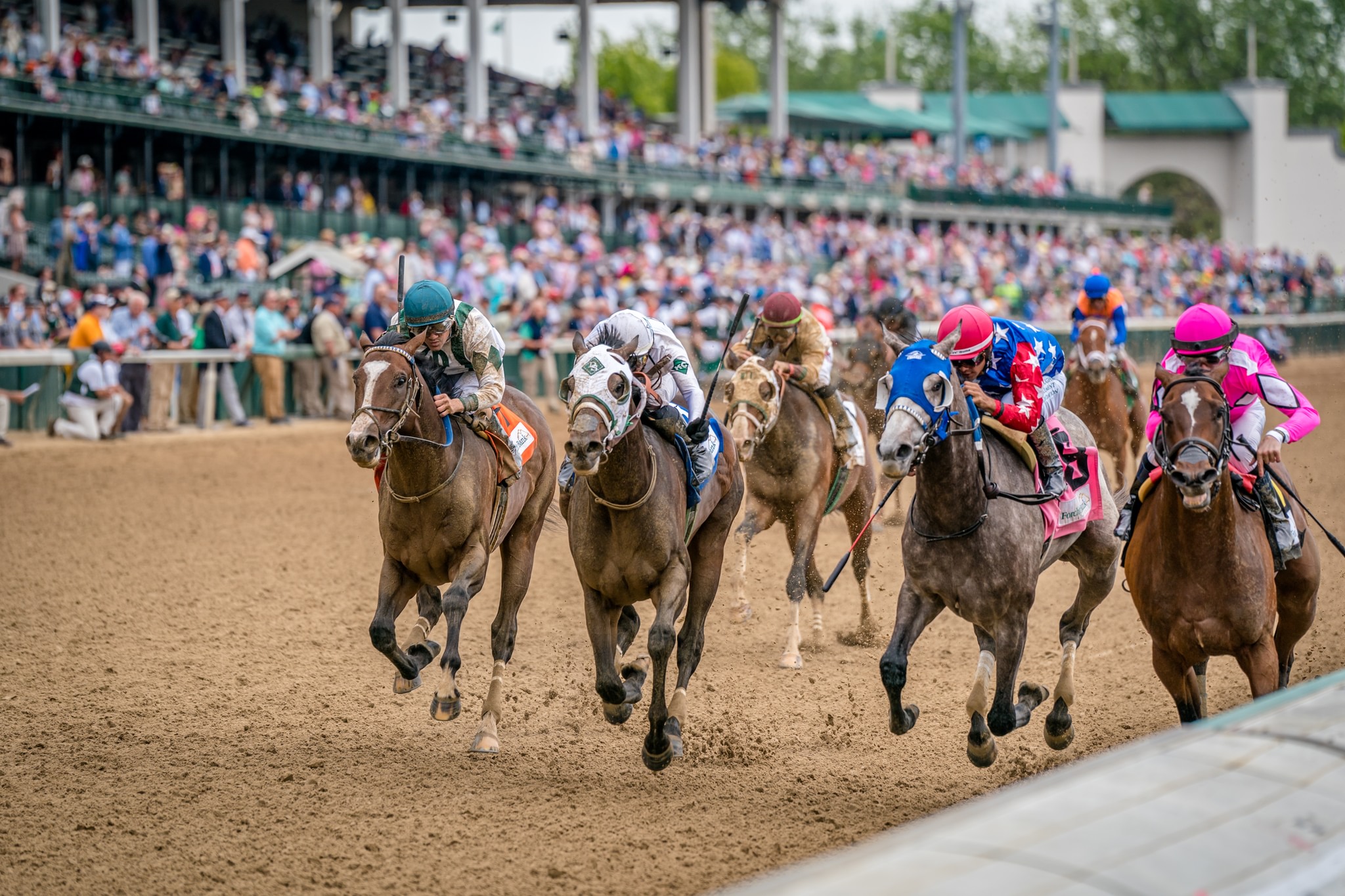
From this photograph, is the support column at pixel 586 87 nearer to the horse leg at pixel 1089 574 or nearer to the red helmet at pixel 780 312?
the red helmet at pixel 780 312

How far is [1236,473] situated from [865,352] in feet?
24.7

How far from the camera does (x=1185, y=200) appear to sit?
6700cm

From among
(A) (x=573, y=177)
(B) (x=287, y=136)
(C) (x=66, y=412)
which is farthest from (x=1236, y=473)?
(A) (x=573, y=177)

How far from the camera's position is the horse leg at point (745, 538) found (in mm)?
8680

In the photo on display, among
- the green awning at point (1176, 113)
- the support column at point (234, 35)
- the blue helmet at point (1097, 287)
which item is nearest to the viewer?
the blue helmet at point (1097, 287)

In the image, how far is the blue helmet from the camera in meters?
11.1

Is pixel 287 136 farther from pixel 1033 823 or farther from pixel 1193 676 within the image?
pixel 1033 823

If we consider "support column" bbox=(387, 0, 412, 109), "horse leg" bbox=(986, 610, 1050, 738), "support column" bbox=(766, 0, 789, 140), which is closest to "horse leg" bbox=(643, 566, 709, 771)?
"horse leg" bbox=(986, 610, 1050, 738)

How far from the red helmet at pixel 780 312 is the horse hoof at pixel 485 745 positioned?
319 centimetres

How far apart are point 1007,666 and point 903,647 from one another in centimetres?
43

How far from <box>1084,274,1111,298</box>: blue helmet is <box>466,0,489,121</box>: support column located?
72.3 feet

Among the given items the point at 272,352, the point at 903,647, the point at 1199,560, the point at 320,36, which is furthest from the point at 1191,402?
the point at 320,36

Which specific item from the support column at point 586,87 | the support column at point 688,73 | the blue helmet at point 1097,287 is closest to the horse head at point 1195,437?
the blue helmet at point 1097,287

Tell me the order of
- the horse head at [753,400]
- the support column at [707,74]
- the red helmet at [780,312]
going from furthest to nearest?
1. the support column at [707,74]
2. the red helmet at [780,312]
3. the horse head at [753,400]
